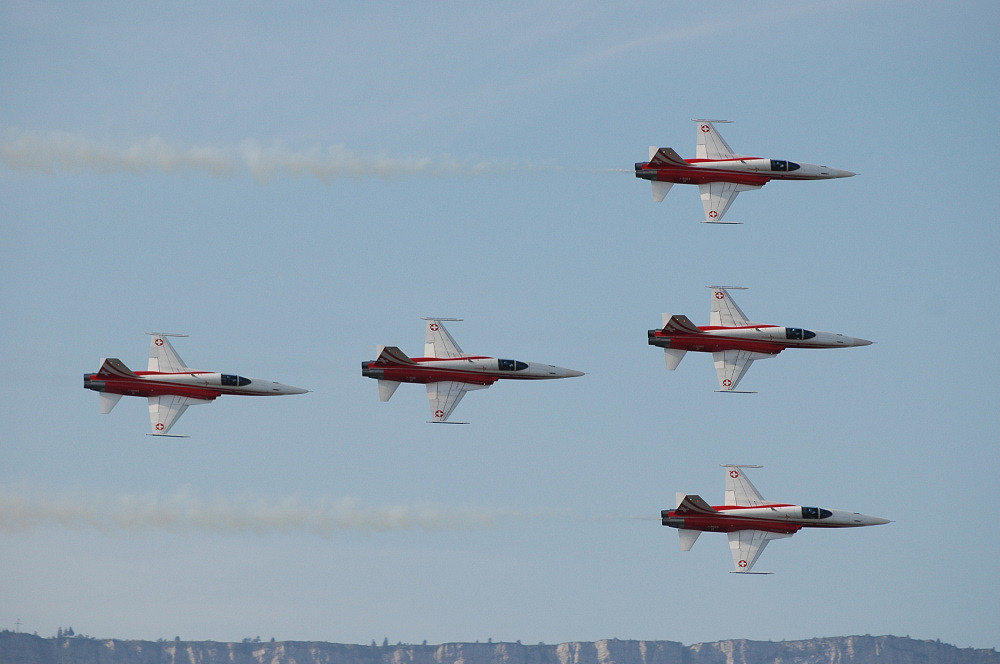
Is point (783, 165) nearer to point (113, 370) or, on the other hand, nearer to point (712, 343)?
point (712, 343)

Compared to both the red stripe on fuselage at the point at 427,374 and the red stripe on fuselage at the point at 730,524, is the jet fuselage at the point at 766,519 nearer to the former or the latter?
the red stripe on fuselage at the point at 730,524

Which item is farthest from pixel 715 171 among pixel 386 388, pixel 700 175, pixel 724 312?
pixel 386 388

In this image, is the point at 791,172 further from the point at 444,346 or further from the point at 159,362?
the point at 159,362

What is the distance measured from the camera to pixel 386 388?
96500 millimetres

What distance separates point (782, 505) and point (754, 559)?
4448 mm

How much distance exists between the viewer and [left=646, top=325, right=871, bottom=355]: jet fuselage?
98.7m

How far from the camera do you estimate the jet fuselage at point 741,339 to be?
98688mm

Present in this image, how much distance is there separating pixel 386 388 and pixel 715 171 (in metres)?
29.3

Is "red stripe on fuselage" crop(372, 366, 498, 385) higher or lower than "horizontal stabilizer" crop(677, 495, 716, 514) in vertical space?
higher

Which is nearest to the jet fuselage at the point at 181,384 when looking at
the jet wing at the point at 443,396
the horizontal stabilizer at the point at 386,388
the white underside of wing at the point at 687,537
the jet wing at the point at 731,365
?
the horizontal stabilizer at the point at 386,388

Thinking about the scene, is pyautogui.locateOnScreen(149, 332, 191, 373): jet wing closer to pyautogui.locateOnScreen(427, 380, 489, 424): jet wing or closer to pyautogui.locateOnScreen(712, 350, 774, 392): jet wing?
pyautogui.locateOnScreen(427, 380, 489, 424): jet wing

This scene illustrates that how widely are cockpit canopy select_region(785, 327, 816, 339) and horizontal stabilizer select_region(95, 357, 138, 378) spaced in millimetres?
47464

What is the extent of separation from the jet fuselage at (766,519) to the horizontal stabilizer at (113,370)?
38.9 metres

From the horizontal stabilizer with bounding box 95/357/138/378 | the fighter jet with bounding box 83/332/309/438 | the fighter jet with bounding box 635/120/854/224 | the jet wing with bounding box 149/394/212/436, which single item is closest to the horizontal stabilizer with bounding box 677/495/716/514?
the fighter jet with bounding box 635/120/854/224
